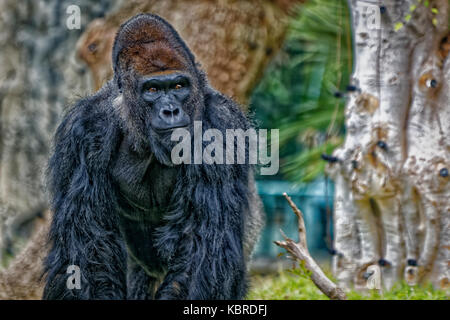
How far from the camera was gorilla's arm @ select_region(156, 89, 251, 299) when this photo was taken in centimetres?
316

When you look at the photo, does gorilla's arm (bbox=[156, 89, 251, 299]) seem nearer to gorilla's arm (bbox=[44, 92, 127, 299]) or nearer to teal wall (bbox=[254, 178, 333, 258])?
gorilla's arm (bbox=[44, 92, 127, 299])

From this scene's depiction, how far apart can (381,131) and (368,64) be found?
1.71ft

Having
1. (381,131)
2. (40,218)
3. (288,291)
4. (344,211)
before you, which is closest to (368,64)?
(381,131)

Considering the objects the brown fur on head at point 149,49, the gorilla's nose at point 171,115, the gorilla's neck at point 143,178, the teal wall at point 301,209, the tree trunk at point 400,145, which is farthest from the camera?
the teal wall at point 301,209

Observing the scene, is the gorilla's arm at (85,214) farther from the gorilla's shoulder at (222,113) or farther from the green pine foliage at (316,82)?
the green pine foliage at (316,82)

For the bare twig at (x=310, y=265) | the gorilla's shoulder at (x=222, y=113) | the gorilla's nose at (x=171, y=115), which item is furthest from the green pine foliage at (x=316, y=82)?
the gorilla's nose at (x=171, y=115)

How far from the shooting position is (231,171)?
3.30m

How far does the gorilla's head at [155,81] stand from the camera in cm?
312

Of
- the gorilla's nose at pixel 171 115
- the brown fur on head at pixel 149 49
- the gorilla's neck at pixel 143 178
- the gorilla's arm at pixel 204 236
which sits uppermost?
the brown fur on head at pixel 149 49

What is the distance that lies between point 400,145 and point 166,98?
2.03m

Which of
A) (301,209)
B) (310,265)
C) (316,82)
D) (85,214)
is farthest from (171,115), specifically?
(301,209)

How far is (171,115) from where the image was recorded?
10.1 ft

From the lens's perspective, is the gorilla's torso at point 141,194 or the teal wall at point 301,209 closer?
the gorilla's torso at point 141,194
